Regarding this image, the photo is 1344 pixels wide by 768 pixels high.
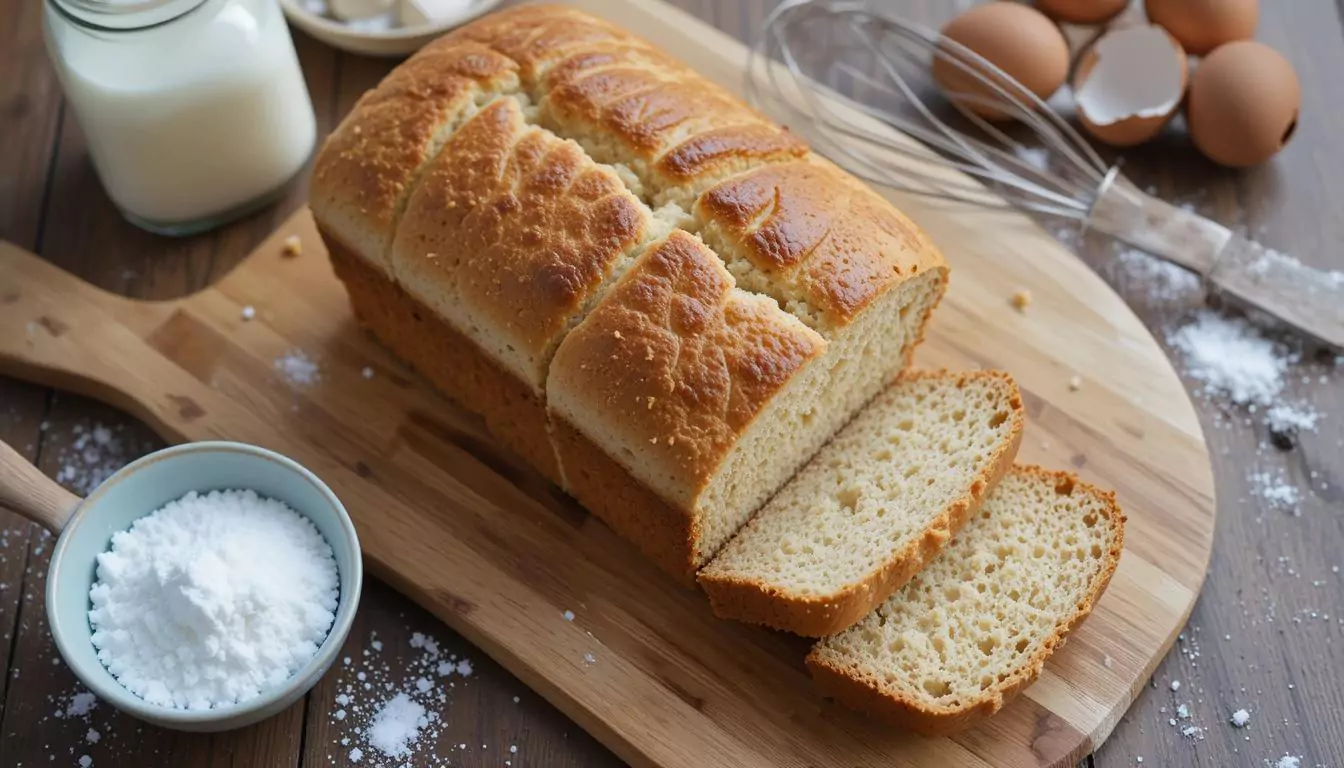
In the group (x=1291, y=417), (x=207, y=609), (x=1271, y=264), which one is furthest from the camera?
(x=1271, y=264)

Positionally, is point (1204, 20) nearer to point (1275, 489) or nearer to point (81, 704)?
point (1275, 489)

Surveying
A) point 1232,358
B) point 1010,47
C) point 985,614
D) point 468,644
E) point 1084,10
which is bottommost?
point 468,644

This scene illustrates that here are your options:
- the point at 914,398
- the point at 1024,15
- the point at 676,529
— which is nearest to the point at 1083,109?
the point at 1024,15

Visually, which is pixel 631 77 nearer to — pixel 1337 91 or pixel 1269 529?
pixel 1269 529

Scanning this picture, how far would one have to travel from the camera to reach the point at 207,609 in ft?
7.88

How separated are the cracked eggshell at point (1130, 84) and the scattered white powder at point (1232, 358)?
0.60 meters

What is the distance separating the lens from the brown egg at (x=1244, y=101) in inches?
135

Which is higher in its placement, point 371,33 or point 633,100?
point 633,100

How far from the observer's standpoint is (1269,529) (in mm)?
3066

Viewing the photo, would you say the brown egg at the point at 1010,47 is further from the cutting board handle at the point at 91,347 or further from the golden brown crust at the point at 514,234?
the cutting board handle at the point at 91,347

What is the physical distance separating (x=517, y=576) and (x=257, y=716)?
2.15 ft

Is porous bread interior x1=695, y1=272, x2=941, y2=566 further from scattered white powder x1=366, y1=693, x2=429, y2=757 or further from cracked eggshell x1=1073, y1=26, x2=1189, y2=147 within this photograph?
cracked eggshell x1=1073, y1=26, x2=1189, y2=147

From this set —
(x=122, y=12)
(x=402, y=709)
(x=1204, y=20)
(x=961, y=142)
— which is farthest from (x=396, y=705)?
(x=1204, y=20)

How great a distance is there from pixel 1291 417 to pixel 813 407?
1.43 meters
